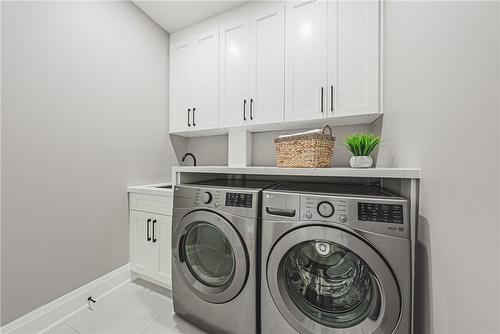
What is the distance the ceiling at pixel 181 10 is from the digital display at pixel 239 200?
5.81ft

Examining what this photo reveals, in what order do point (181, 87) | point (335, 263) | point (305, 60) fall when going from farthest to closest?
point (181, 87), point (305, 60), point (335, 263)

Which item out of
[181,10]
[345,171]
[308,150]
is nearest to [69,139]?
[181,10]

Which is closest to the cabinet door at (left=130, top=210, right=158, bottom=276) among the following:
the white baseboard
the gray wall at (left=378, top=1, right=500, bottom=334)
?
the white baseboard

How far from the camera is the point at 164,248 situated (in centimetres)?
159

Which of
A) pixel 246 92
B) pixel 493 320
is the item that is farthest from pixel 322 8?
pixel 493 320

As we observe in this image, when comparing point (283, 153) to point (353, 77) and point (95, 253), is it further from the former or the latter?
point (95, 253)

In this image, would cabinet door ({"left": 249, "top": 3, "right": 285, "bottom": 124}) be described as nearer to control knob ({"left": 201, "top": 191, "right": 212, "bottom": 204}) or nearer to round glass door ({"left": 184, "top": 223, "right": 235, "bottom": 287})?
control knob ({"left": 201, "top": 191, "right": 212, "bottom": 204})

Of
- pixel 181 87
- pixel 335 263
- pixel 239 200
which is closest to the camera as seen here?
pixel 335 263

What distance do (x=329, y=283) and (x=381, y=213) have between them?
45 centimetres

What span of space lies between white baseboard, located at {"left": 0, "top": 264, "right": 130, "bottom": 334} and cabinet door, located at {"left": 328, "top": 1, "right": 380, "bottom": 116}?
2.24 meters

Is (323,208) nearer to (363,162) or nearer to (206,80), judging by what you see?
(363,162)

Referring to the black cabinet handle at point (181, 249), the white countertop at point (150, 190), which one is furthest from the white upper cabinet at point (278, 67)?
the black cabinet handle at point (181, 249)

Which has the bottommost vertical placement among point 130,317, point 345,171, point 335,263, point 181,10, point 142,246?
point 130,317

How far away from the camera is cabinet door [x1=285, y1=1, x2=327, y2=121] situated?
150 cm
